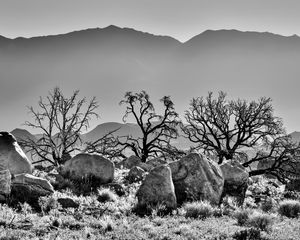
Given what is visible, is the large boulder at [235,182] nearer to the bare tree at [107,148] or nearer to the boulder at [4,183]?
the boulder at [4,183]

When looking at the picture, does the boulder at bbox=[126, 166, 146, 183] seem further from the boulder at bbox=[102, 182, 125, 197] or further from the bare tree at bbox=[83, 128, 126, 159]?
the bare tree at bbox=[83, 128, 126, 159]

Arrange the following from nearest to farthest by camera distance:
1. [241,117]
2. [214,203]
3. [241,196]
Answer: [214,203] < [241,196] < [241,117]

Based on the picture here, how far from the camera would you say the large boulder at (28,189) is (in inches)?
579

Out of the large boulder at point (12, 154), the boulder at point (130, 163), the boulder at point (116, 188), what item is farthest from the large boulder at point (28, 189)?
the boulder at point (130, 163)

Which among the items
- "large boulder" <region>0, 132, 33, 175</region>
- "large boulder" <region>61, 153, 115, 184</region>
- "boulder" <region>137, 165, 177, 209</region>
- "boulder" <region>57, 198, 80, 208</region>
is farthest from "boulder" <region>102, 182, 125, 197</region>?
"boulder" <region>57, 198, 80, 208</region>

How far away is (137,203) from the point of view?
1524 centimetres

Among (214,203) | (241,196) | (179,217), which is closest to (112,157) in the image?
(241,196)

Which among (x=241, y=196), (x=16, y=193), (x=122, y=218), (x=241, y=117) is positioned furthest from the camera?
(x=241, y=117)

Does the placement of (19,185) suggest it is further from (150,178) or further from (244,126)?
(244,126)

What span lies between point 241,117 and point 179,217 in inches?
1011

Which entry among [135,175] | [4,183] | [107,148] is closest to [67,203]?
[4,183]

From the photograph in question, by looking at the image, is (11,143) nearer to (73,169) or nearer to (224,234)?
(73,169)

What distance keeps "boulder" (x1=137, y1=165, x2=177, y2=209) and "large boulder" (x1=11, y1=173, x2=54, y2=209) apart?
11.0 feet

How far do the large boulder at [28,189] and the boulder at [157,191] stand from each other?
335cm
